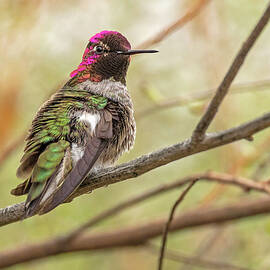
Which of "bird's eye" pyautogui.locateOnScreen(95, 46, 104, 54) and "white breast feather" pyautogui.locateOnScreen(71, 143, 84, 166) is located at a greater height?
"bird's eye" pyautogui.locateOnScreen(95, 46, 104, 54)

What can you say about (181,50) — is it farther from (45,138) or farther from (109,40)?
(45,138)

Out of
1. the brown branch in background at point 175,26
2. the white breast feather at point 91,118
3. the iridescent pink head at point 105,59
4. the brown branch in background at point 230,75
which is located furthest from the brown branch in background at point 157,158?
the iridescent pink head at point 105,59

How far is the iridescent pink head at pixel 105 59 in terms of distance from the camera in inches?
132

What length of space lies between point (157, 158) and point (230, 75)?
408 millimetres

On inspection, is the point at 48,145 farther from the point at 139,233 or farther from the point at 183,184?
the point at 139,233

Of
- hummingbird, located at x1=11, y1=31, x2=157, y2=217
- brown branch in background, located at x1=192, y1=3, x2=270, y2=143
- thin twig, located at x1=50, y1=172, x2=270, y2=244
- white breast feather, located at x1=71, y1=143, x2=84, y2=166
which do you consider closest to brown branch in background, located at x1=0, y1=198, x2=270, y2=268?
thin twig, located at x1=50, y1=172, x2=270, y2=244

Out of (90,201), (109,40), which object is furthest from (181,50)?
(109,40)

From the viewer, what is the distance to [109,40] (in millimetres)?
3363

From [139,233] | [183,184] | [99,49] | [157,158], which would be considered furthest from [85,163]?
[139,233]

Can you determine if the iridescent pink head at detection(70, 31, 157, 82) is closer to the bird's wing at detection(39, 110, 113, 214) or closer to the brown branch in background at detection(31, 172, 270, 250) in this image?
the bird's wing at detection(39, 110, 113, 214)

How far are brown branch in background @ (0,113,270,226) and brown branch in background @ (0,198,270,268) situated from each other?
1.63 meters

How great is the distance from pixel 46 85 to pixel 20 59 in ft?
5.93

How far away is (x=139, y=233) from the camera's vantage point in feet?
13.3

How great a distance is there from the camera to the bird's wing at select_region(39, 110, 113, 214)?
2201 mm
